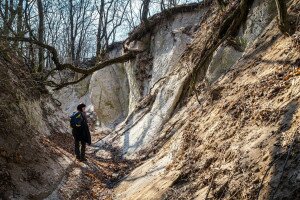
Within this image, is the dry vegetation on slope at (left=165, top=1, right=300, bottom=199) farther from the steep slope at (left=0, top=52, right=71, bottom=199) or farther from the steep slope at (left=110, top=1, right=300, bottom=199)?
the steep slope at (left=0, top=52, right=71, bottom=199)

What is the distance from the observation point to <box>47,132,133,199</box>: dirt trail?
8062 mm

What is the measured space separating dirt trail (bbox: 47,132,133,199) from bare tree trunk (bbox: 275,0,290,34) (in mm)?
4988

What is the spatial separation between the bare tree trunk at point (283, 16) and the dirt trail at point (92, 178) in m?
4.99

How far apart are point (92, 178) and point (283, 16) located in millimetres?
6152

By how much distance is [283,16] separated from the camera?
6629 mm

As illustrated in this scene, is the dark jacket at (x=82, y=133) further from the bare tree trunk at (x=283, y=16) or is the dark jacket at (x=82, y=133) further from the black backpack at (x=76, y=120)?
the bare tree trunk at (x=283, y=16)

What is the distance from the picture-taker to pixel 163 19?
1827cm

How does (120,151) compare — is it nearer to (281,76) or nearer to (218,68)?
(218,68)

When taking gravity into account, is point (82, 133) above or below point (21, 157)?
below

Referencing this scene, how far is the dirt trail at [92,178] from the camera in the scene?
8062 millimetres

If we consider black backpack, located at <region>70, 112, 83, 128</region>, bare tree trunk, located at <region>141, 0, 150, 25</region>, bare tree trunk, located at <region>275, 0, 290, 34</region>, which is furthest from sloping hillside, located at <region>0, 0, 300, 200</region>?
bare tree trunk, located at <region>141, 0, 150, 25</region>

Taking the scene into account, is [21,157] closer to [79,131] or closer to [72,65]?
[79,131]

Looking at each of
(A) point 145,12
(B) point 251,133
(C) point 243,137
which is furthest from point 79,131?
(A) point 145,12

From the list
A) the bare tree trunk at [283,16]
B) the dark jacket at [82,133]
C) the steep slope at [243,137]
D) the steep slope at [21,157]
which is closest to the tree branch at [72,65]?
the steep slope at [21,157]
